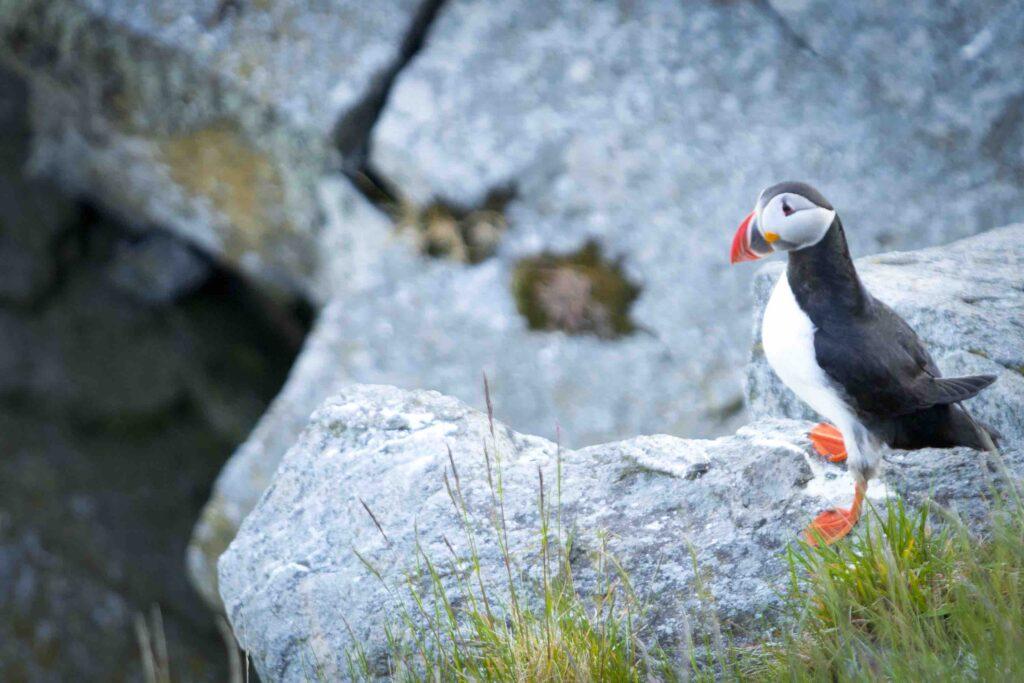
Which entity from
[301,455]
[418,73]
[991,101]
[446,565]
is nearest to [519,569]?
[446,565]

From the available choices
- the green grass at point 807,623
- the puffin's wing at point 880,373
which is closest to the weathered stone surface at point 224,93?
the puffin's wing at point 880,373

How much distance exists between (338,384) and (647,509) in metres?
2.57

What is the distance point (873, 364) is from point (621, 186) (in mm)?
2599

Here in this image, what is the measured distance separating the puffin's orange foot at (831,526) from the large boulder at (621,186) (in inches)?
86.7

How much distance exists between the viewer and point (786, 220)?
105 inches

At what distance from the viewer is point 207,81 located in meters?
5.31

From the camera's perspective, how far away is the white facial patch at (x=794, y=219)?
2666mm

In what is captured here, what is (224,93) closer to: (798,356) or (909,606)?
(798,356)

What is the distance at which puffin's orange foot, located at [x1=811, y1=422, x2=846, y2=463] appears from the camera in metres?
2.80

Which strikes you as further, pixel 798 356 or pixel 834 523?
pixel 798 356

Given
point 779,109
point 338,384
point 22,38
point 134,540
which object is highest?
point 779,109

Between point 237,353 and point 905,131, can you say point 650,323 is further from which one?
point 237,353

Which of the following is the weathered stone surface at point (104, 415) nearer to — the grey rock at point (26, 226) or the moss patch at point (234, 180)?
the grey rock at point (26, 226)

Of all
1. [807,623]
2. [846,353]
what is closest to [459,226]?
[846,353]
